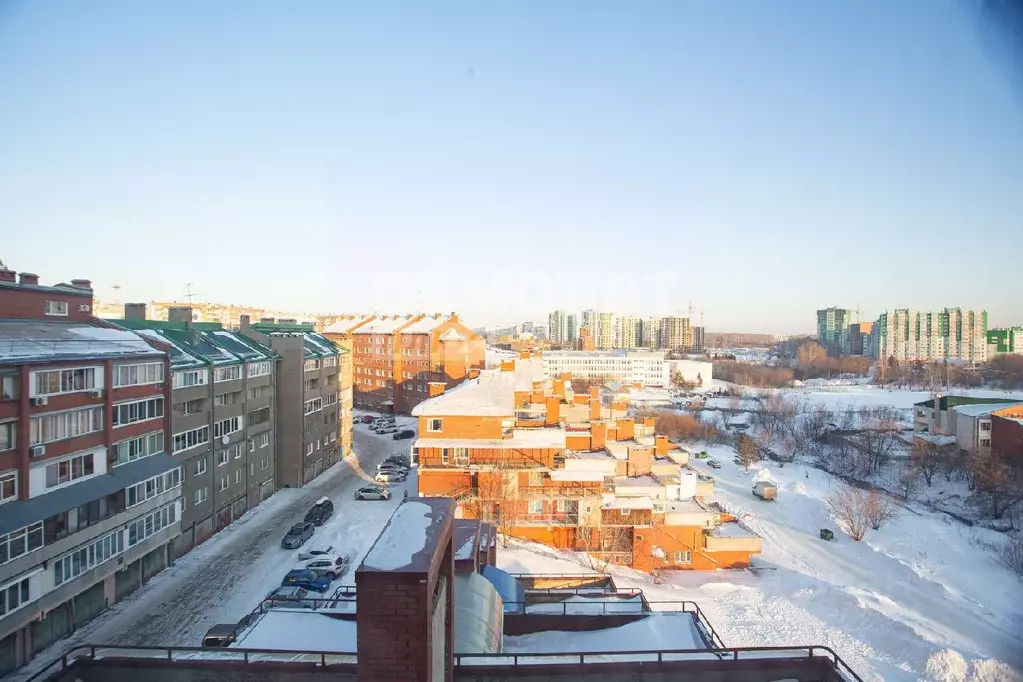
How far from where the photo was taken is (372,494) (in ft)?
51.1

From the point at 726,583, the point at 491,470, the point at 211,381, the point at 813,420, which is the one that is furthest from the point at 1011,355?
the point at 211,381

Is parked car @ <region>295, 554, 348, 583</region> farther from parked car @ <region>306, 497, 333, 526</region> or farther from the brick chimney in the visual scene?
the brick chimney

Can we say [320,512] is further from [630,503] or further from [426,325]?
[426,325]

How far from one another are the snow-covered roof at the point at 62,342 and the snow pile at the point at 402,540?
6.73m

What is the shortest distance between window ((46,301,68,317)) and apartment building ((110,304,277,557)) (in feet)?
3.75

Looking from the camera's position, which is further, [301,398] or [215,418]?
[301,398]

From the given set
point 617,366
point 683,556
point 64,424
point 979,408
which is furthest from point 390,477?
point 617,366

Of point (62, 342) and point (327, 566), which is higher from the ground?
point (62, 342)

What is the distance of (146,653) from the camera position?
8297 mm

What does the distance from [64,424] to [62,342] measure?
49.7 inches

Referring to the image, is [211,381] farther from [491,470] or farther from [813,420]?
[813,420]

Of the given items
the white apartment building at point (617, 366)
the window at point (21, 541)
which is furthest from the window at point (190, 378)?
the white apartment building at point (617, 366)

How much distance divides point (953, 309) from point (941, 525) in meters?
38.2

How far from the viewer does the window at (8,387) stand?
7.33m
